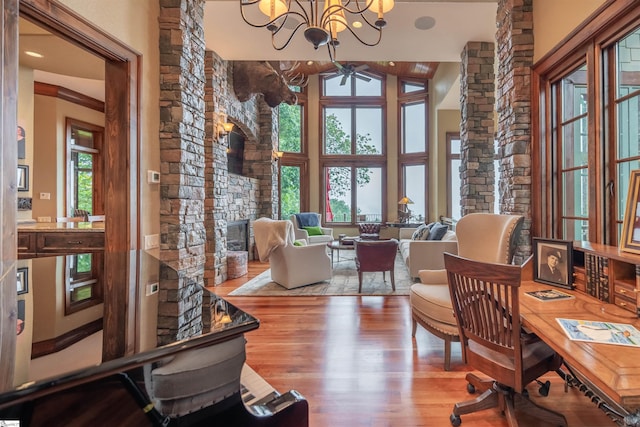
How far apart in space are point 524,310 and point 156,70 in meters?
3.17

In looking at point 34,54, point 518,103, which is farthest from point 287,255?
point 34,54

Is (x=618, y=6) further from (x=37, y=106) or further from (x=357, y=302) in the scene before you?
(x=37, y=106)

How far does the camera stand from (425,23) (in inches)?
150

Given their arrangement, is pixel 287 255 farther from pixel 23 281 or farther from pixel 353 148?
pixel 353 148

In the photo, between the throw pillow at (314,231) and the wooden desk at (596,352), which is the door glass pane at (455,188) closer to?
the throw pillow at (314,231)

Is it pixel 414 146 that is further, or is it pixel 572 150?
pixel 414 146

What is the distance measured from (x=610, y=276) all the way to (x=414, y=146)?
26.7ft

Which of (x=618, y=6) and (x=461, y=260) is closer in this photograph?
(x=461, y=260)

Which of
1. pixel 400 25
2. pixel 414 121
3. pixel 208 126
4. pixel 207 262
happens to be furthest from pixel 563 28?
pixel 414 121

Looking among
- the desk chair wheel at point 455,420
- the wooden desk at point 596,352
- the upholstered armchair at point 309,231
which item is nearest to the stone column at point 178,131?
the desk chair wheel at point 455,420

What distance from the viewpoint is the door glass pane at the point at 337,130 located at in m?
9.54

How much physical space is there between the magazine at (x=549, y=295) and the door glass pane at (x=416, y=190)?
7393 millimetres

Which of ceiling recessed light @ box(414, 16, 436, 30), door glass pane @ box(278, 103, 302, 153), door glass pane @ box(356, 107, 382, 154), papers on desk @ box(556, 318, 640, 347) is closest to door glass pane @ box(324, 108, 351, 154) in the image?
door glass pane @ box(356, 107, 382, 154)

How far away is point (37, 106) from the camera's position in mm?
4918
